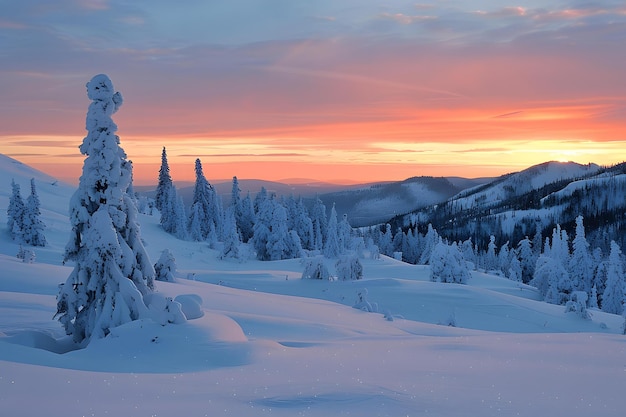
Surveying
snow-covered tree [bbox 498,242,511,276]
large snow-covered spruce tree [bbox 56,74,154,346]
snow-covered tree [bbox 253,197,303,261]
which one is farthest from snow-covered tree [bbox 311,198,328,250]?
large snow-covered spruce tree [bbox 56,74,154,346]

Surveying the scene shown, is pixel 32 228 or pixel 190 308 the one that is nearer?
pixel 190 308

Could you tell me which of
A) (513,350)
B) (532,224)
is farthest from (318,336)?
(532,224)

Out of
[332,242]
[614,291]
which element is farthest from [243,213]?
[614,291]

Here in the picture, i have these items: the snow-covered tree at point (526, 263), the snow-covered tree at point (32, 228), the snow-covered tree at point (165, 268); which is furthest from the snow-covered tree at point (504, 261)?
the snow-covered tree at point (165, 268)

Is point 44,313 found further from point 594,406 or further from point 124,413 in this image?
point 594,406

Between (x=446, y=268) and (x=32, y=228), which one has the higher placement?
(x=32, y=228)

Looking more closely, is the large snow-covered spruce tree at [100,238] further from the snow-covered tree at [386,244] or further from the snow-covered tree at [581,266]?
the snow-covered tree at [386,244]

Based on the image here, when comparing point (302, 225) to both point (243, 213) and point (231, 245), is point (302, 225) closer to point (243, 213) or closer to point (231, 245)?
point (243, 213)

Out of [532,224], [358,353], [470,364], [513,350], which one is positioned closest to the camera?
[470,364]

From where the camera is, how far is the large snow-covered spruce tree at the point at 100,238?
462 inches

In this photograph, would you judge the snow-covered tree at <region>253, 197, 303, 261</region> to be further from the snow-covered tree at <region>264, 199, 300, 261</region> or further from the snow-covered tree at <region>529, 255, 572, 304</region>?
the snow-covered tree at <region>529, 255, 572, 304</region>

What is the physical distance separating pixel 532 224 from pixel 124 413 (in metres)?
193

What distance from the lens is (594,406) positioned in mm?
5852

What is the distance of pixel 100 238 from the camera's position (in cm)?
1184
